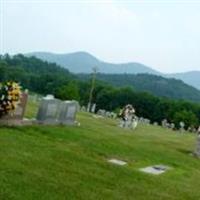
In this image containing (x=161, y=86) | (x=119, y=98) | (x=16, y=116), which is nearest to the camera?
(x=16, y=116)

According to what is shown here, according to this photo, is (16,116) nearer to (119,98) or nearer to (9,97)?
(9,97)

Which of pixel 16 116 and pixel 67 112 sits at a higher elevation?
pixel 67 112

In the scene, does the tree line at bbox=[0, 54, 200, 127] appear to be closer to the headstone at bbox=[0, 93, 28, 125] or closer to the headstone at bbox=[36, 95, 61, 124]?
the headstone at bbox=[36, 95, 61, 124]

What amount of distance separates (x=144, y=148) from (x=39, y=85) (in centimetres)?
9681

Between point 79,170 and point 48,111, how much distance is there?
8.33 meters

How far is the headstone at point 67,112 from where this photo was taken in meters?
22.4

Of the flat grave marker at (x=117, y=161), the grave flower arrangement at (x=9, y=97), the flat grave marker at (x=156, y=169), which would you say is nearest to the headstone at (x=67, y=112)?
the grave flower arrangement at (x=9, y=97)

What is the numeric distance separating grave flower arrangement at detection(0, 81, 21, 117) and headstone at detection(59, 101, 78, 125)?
368 cm

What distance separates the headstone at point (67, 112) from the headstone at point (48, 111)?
0.44 meters

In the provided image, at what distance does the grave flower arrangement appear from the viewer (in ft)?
59.6

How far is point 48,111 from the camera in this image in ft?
68.5

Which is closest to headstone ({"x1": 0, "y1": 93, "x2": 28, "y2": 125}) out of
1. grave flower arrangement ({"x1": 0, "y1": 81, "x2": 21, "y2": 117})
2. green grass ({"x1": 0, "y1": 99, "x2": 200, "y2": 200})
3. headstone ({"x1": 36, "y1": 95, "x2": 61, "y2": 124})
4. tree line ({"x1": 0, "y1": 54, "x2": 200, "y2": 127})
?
grave flower arrangement ({"x1": 0, "y1": 81, "x2": 21, "y2": 117})

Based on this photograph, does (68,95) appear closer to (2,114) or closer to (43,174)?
(2,114)

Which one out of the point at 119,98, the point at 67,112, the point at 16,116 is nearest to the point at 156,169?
the point at 16,116
